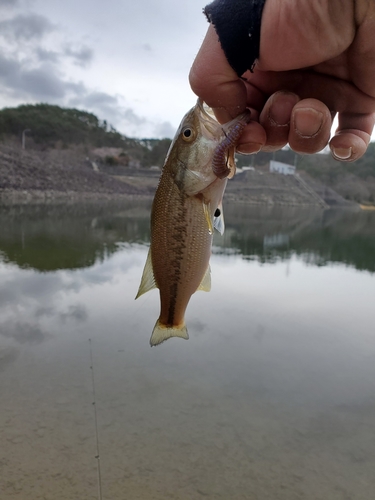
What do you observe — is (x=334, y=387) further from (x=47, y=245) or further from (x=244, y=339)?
(x=47, y=245)

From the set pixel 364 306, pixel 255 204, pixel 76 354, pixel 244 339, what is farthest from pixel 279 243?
pixel 255 204

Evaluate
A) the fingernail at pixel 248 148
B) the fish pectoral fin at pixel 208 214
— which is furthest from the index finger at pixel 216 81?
the fish pectoral fin at pixel 208 214

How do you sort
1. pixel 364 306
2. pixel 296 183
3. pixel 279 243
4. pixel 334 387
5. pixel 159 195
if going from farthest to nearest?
pixel 296 183 < pixel 279 243 < pixel 364 306 < pixel 334 387 < pixel 159 195

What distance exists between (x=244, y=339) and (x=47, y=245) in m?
11.4

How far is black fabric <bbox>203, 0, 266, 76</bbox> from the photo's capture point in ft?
6.51

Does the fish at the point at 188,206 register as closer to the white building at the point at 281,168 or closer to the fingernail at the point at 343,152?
the fingernail at the point at 343,152

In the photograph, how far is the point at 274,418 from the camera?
6.30m

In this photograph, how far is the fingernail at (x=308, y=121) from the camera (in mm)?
2469

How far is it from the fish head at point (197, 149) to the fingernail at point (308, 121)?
0.42m

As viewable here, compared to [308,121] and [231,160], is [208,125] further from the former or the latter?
[308,121]

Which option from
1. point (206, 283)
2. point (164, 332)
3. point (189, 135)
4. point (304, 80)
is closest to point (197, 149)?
point (189, 135)

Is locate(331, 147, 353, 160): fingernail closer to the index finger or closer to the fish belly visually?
the index finger

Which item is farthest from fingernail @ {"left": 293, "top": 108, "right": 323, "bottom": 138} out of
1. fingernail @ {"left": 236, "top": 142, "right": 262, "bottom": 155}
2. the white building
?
the white building

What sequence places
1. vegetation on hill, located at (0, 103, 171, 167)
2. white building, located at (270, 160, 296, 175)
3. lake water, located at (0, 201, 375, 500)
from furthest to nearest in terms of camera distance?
white building, located at (270, 160, 296, 175), vegetation on hill, located at (0, 103, 171, 167), lake water, located at (0, 201, 375, 500)
